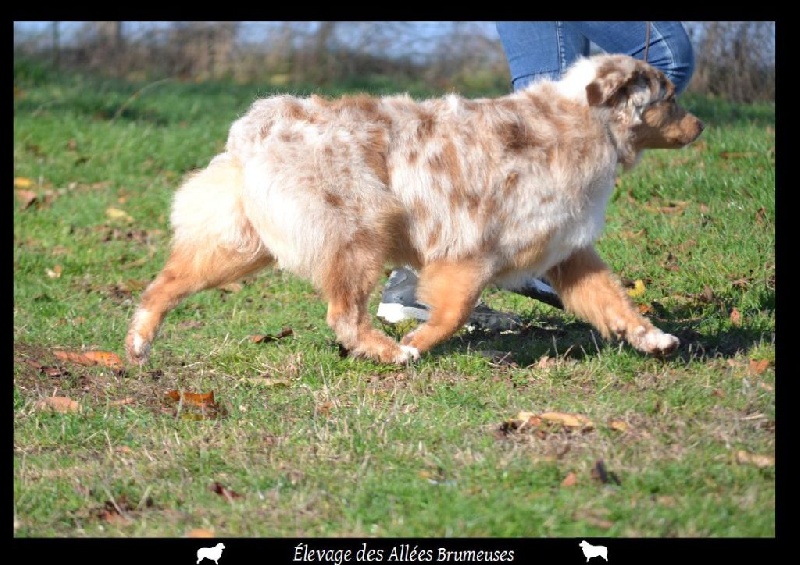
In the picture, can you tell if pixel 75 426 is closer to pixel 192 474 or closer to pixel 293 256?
pixel 192 474

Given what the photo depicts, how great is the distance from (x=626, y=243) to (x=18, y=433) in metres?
4.60

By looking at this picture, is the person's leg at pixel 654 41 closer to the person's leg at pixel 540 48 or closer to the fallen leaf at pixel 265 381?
the person's leg at pixel 540 48

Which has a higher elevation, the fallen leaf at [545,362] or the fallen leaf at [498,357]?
the fallen leaf at [545,362]

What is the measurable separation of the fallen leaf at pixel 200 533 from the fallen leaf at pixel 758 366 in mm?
2739

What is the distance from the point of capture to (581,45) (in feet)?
20.5

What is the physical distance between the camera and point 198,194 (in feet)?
17.8

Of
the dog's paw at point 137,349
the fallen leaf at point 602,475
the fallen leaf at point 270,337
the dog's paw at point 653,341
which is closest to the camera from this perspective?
the fallen leaf at point 602,475

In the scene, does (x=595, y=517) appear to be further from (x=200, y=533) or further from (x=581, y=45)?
(x=581, y=45)

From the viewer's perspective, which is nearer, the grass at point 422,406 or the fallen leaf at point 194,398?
the grass at point 422,406

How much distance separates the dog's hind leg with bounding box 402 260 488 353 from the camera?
5.34 m

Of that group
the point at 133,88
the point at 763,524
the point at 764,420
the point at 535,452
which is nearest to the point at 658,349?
the point at 764,420

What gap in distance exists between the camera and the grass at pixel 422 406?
370cm
